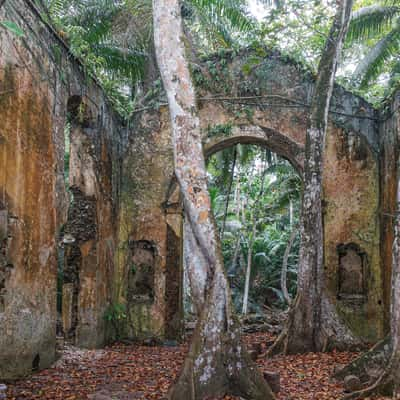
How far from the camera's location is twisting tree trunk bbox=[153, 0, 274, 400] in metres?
5.18

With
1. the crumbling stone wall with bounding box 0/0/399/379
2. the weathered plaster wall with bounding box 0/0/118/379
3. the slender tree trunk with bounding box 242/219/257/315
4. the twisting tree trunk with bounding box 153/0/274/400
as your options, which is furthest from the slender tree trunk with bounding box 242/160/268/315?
the twisting tree trunk with bounding box 153/0/274/400

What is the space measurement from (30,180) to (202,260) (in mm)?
2453

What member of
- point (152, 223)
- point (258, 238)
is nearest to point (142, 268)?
point (152, 223)

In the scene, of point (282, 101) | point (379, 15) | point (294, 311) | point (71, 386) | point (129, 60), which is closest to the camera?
point (71, 386)

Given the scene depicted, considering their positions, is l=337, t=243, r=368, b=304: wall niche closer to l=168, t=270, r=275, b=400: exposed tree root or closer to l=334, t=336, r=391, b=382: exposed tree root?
l=334, t=336, r=391, b=382: exposed tree root

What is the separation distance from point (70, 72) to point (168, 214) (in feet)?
12.0

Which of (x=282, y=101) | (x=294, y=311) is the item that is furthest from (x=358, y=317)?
(x=282, y=101)

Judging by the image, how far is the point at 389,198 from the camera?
9508mm

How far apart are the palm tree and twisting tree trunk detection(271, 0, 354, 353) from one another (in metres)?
4.20

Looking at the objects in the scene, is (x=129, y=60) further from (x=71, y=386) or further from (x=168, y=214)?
(x=71, y=386)

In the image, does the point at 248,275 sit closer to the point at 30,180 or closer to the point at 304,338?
the point at 304,338

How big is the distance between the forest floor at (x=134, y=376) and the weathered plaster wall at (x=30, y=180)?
1.37ft

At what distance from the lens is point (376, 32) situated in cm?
1295

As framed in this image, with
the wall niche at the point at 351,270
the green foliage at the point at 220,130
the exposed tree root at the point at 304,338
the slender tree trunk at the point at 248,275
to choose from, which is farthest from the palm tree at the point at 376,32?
the exposed tree root at the point at 304,338
